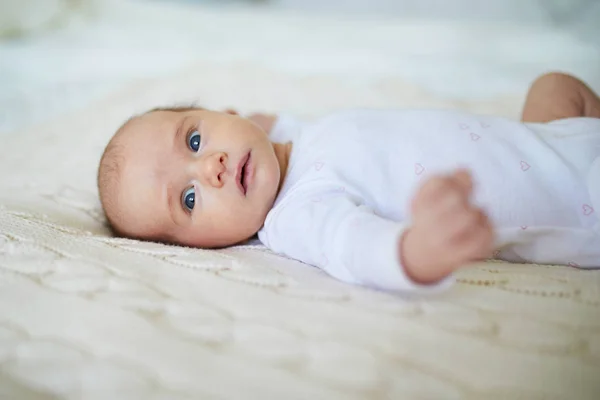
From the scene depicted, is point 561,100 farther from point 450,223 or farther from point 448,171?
point 450,223

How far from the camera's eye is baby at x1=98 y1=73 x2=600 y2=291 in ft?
2.87

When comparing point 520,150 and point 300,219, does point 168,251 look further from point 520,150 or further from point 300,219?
point 520,150

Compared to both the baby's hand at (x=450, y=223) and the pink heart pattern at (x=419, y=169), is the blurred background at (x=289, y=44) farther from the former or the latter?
the baby's hand at (x=450, y=223)

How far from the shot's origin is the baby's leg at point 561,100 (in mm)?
1150


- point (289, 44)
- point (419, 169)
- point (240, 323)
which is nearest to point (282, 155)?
point (419, 169)

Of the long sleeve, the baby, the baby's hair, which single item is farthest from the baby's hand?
the baby's hair

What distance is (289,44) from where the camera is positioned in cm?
196

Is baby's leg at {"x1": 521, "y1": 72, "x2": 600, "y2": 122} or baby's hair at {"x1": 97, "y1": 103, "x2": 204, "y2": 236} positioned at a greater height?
baby's leg at {"x1": 521, "y1": 72, "x2": 600, "y2": 122}

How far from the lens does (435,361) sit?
1.90 feet

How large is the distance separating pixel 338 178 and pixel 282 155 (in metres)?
0.21

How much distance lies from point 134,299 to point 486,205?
1.71ft

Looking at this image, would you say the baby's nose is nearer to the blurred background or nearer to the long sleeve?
the long sleeve

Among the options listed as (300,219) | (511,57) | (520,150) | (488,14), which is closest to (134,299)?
(300,219)

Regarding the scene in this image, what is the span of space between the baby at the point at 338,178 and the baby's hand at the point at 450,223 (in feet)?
0.50
